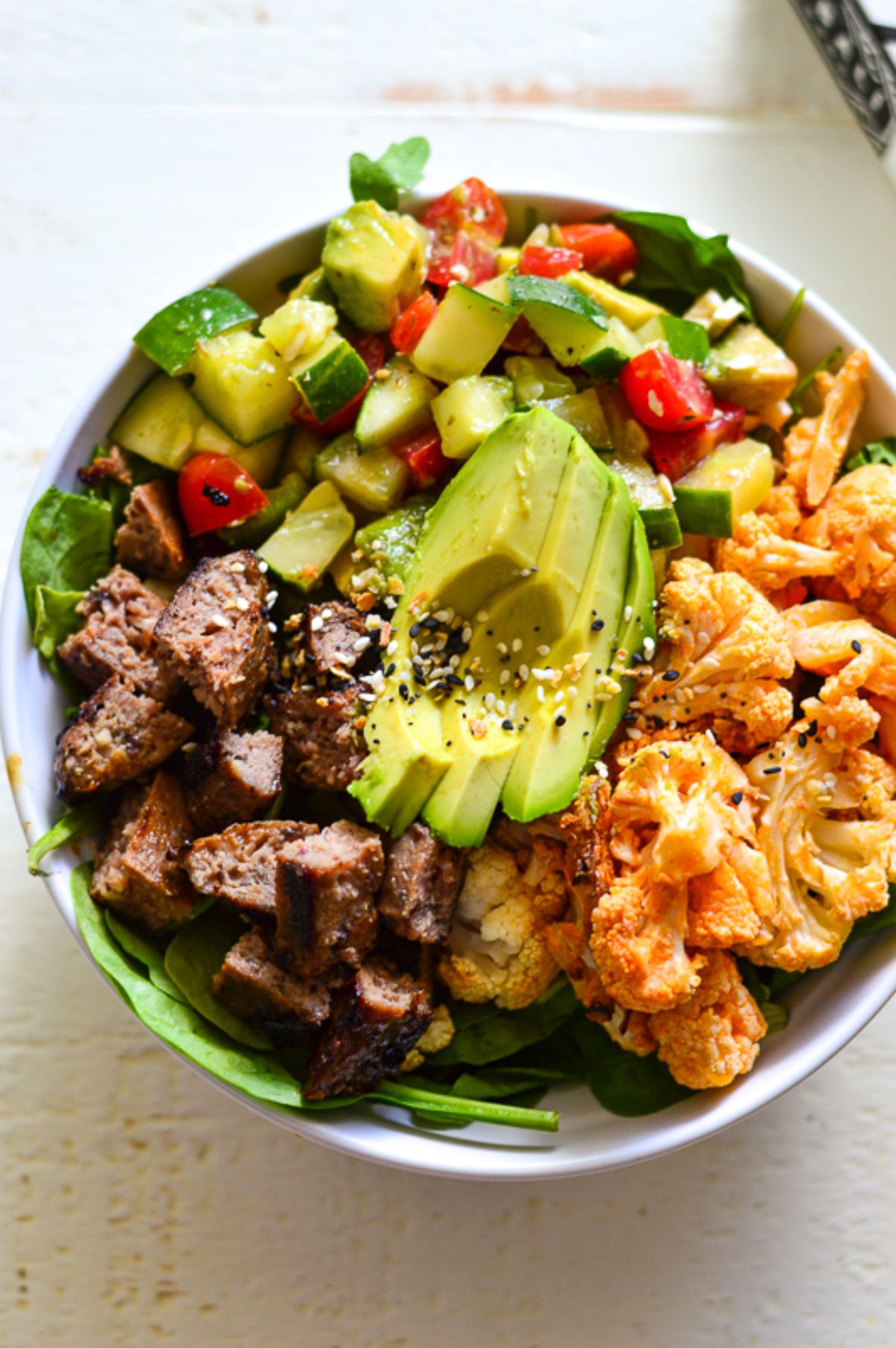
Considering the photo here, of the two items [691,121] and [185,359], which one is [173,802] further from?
[691,121]

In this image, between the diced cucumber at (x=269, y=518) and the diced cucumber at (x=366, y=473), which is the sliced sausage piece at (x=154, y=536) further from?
the diced cucumber at (x=366, y=473)

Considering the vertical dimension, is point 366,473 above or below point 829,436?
below

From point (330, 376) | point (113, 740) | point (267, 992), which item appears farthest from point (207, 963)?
point (330, 376)

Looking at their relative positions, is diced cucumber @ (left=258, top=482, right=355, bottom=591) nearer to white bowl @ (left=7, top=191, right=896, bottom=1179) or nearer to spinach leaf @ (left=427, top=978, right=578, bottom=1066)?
white bowl @ (left=7, top=191, right=896, bottom=1179)

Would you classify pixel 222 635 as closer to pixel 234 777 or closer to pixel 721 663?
pixel 234 777

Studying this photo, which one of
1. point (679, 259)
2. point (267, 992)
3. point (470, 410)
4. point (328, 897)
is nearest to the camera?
point (328, 897)

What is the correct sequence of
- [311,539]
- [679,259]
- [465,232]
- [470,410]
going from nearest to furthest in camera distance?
1. [470,410]
2. [311,539]
3. [465,232]
4. [679,259]

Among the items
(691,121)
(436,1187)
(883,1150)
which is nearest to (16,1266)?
(436,1187)

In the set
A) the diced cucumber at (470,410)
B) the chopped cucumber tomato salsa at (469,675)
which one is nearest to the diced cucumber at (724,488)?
the chopped cucumber tomato salsa at (469,675)
